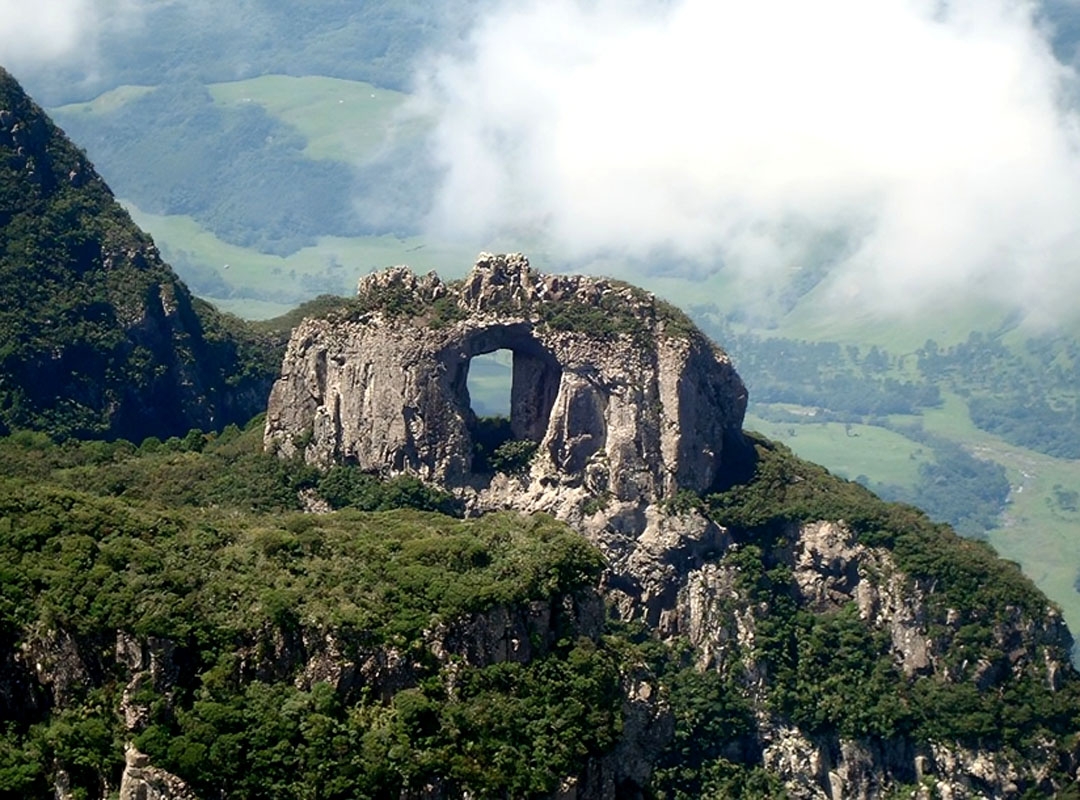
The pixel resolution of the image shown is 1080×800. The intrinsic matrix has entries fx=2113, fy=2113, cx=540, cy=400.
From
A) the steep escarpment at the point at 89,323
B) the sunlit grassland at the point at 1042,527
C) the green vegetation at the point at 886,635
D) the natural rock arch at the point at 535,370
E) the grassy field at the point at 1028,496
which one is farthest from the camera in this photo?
the grassy field at the point at 1028,496

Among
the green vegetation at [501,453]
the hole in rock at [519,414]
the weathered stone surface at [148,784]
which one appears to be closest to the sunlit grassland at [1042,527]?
the hole in rock at [519,414]

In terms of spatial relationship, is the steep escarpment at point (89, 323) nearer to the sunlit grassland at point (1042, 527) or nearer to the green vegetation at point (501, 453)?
the green vegetation at point (501, 453)

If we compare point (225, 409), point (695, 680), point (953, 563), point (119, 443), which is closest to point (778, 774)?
point (695, 680)

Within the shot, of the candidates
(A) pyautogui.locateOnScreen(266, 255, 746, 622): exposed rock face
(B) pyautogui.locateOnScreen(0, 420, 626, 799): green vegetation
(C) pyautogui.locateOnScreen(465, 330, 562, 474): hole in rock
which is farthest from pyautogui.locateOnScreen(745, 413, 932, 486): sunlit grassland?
(B) pyautogui.locateOnScreen(0, 420, 626, 799): green vegetation

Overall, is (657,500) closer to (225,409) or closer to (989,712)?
(989,712)

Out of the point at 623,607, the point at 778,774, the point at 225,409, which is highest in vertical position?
the point at 225,409

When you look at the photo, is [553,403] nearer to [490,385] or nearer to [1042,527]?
[1042,527]
